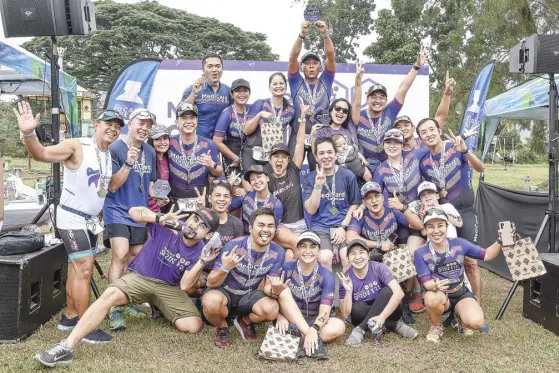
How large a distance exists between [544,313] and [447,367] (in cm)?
150

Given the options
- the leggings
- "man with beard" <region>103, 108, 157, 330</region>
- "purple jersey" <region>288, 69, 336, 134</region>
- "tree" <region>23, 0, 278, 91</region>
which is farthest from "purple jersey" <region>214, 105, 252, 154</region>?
"tree" <region>23, 0, 278, 91</region>

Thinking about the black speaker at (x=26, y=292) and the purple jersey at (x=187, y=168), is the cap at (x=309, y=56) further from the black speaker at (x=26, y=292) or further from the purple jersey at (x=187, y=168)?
the black speaker at (x=26, y=292)

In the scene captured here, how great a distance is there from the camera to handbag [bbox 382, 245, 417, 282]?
4.53 metres

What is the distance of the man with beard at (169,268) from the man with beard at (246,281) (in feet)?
0.65

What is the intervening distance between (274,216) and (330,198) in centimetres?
98

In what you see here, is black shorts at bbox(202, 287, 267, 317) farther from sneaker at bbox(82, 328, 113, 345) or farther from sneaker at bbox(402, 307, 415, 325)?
sneaker at bbox(402, 307, 415, 325)

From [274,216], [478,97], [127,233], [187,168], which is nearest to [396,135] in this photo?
[274,216]

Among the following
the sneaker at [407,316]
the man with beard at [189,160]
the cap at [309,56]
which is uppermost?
the cap at [309,56]

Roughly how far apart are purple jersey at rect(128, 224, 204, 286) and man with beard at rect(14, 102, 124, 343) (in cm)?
42

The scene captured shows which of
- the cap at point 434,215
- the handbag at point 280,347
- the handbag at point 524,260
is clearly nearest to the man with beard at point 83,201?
the handbag at point 280,347

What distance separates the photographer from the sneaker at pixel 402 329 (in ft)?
13.9

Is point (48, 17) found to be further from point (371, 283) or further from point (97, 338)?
point (371, 283)

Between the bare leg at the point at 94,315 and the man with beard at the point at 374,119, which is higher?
the man with beard at the point at 374,119

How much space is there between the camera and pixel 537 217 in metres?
6.18
